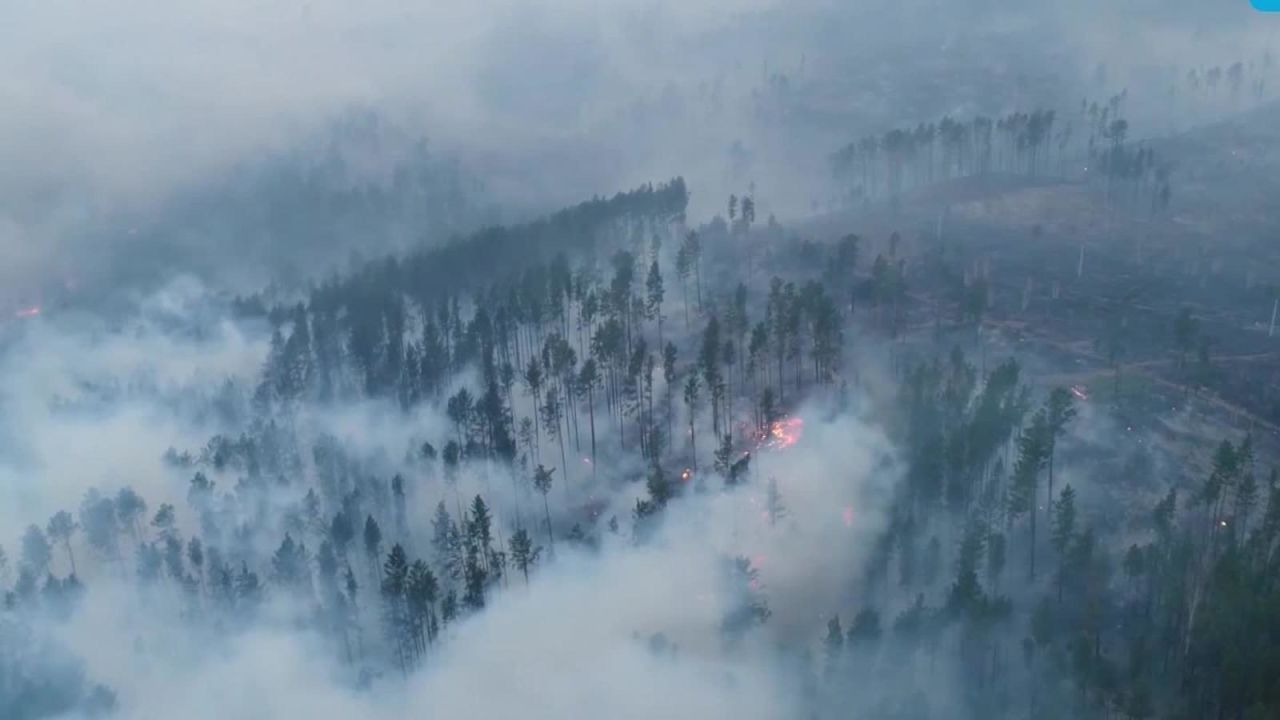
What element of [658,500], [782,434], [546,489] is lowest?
[546,489]

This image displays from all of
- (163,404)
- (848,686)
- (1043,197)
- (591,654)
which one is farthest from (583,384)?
(1043,197)

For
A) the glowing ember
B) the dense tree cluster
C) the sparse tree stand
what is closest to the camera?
the dense tree cluster

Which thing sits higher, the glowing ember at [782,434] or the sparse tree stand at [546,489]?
the glowing ember at [782,434]

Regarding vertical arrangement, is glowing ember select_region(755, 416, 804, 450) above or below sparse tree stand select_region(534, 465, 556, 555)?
above

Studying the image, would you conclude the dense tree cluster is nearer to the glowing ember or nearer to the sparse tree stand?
the sparse tree stand

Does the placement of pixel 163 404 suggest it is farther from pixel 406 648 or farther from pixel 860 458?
pixel 860 458

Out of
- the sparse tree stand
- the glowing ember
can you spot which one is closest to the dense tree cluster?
the sparse tree stand

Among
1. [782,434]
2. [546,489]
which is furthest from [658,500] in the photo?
[782,434]

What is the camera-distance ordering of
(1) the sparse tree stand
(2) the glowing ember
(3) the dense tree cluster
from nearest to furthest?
(3) the dense tree cluster
(1) the sparse tree stand
(2) the glowing ember

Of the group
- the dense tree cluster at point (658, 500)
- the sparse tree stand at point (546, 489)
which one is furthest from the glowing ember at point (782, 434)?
the sparse tree stand at point (546, 489)

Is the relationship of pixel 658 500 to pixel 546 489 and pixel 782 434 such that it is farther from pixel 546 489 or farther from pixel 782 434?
pixel 782 434

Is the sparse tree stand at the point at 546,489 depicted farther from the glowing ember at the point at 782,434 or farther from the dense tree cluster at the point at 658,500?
the glowing ember at the point at 782,434
